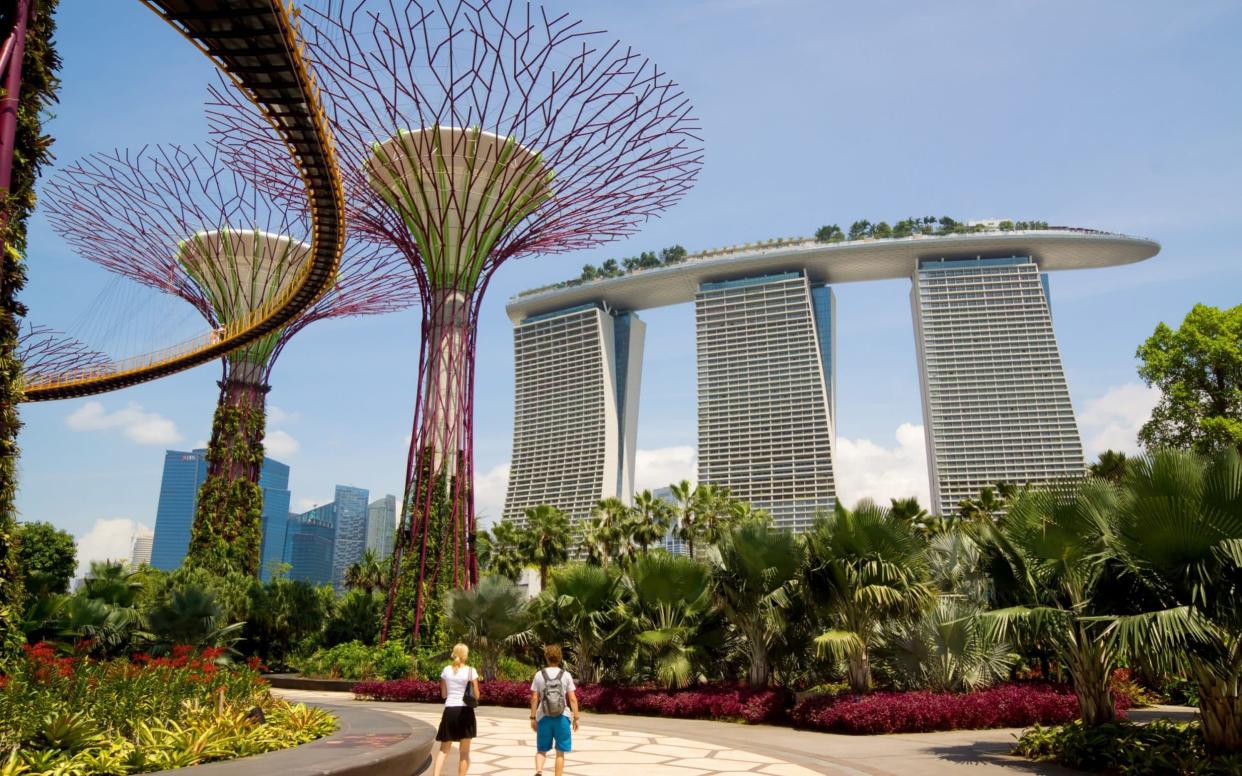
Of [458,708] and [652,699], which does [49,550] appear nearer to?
[652,699]

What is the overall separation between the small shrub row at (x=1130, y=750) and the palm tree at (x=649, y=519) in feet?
101

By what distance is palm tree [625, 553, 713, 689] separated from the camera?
18.0 m

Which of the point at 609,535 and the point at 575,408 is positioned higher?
the point at 575,408

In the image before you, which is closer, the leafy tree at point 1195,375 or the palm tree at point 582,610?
the palm tree at point 582,610

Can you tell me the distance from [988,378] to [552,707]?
111044 millimetres

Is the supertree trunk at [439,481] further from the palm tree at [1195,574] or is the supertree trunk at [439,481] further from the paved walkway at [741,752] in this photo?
the palm tree at [1195,574]

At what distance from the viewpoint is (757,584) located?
16844 mm

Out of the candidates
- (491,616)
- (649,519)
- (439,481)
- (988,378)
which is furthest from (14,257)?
(988,378)

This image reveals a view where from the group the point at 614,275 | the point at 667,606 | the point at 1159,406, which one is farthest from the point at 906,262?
the point at 667,606

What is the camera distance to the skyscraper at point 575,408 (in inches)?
4705

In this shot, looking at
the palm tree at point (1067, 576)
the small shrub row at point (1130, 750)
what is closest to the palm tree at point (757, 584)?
the palm tree at point (1067, 576)

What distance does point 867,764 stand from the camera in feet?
36.6

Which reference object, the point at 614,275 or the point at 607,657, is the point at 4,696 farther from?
the point at 614,275

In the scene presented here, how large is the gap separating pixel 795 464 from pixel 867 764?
10077 centimetres
